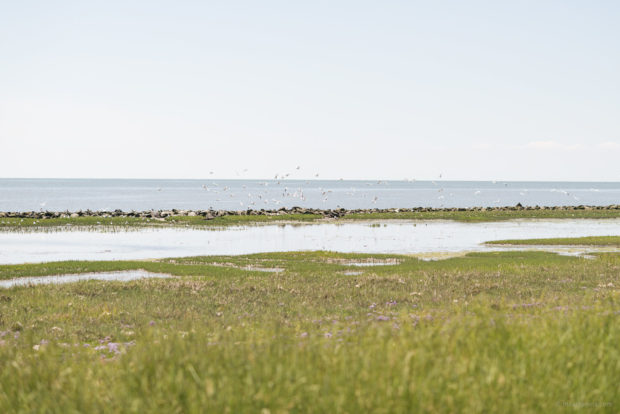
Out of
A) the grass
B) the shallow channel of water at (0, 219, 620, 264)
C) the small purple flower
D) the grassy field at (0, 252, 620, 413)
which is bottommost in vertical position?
the shallow channel of water at (0, 219, 620, 264)

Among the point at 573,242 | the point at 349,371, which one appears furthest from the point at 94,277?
the point at 573,242

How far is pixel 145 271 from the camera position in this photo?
117 ft

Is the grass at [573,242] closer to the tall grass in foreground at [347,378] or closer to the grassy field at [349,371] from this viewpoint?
the grassy field at [349,371]

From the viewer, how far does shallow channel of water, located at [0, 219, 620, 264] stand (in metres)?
48.8

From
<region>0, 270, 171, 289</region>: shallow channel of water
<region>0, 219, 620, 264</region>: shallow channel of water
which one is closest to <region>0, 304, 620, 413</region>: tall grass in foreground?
<region>0, 270, 171, 289</region>: shallow channel of water

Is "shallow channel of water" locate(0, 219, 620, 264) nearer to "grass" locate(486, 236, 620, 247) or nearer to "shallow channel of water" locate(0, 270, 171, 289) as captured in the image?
"grass" locate(486, 236, 620, 247)

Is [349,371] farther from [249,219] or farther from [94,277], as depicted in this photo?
[249,219]

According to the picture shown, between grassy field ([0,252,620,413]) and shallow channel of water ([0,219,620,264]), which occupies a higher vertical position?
grassy field ([0,252,620,413])

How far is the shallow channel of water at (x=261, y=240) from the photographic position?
48844mm

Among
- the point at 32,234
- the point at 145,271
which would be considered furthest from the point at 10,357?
the point at 32,234

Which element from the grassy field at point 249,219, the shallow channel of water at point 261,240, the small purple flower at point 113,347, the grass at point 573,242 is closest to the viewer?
the small purple flower at point 113,347

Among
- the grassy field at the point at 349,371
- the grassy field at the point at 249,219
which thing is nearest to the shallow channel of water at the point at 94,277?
the grassy field at the point at 349,371

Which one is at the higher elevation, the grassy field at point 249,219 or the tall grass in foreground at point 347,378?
the tall grass in foreground at point 347,378

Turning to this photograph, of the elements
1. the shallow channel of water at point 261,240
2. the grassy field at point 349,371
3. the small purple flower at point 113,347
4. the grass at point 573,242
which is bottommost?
the shallow channel of water at point 261,240
